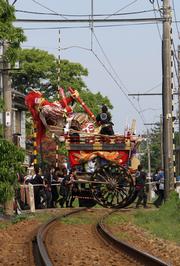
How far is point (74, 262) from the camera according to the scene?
1182 cm

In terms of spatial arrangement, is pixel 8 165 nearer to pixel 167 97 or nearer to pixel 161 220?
pixel 161 220

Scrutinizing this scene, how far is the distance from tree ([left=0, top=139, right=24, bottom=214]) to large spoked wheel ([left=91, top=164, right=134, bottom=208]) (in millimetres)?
7337

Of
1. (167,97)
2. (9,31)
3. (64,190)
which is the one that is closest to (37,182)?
(64,190)

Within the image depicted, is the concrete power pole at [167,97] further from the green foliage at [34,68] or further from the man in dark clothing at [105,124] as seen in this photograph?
the green foliage at [34,68]

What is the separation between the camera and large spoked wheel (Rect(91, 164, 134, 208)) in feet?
82.2

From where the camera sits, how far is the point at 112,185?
25.0 metres

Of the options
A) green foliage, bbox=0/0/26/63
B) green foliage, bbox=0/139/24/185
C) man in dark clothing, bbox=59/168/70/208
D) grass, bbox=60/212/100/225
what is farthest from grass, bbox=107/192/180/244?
green foliage, bbox=0/0/26/63

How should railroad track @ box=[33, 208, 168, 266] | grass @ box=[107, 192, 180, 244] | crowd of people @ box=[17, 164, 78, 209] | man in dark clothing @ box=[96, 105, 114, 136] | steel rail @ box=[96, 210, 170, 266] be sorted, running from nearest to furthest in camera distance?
1. steel rail @ box=[96, 210, 170, 266]
2. railroad track @ box=[33, 208, 168, 266]
3. grass @ box=[107, 192, 180, 244]
4. man in dark clothing @ box=[96, 105, 114, 136]
5. crowd of people @ box=[17, 164, 78, 209]

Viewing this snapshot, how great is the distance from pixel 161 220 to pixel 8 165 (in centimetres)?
535

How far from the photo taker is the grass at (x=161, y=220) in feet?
57.5

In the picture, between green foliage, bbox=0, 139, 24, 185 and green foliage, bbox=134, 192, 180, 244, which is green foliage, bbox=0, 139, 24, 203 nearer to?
green foliage, bbox=0, 139, 24, 185

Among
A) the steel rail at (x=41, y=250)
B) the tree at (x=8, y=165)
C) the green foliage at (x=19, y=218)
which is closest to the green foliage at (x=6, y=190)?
the tree at (x=8, y=165)

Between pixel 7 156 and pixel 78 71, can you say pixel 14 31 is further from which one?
pixel 78 71

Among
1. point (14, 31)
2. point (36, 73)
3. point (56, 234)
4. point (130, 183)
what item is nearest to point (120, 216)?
point (130, 183)
